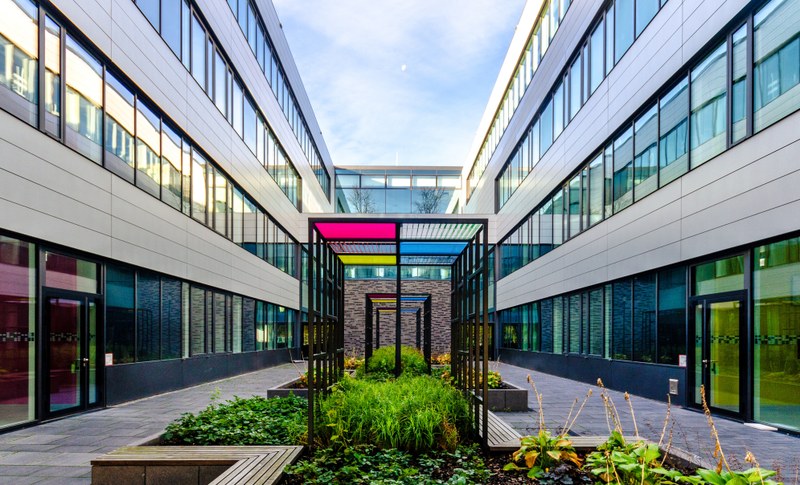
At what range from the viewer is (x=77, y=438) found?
8484 millimetres

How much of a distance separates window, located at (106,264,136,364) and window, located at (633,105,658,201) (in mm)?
11390

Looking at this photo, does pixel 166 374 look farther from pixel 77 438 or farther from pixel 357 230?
pixel 357 230

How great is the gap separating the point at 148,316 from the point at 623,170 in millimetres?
11811

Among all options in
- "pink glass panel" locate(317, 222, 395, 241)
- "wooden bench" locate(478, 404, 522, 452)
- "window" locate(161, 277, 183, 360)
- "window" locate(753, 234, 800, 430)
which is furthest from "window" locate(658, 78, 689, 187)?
"window" locate(161, 277, 183, 360)

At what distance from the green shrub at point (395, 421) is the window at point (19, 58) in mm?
6346

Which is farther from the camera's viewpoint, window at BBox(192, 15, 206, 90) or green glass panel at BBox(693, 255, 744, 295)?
window at BBox(192, 15, 206, 90)

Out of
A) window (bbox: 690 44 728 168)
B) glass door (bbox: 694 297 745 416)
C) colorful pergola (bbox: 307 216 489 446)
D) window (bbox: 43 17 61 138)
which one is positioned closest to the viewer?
colorful pergola (bbox: 307 216 489 446)

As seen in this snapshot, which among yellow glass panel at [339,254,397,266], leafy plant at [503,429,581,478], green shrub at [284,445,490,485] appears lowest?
green shrub at [284,445,490,485]

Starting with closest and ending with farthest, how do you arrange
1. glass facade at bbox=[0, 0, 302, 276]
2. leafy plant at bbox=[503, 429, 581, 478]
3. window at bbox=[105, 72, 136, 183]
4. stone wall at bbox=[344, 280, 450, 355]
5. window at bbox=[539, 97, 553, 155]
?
leafy plant at bbox=[503, 429, 581, 478]
glass facade at bbox=[0, 0, 302, 276]
window at bbox=[105, 72, 136, 183]
window at bbox=[539, 97, 553, 155]
stone wall at bbox=[344, 280, 450, 355]

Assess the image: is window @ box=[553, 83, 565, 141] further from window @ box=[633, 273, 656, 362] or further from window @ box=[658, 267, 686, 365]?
window @ box=[658, 267, 686, 365]

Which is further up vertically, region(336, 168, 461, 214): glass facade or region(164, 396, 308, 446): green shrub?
region(336, 168, 461, 214): glass facade

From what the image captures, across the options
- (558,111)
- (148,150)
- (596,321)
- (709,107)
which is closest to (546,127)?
(558,111)

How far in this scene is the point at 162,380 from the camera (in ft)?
47.5

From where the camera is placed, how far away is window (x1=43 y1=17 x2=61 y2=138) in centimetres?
987
